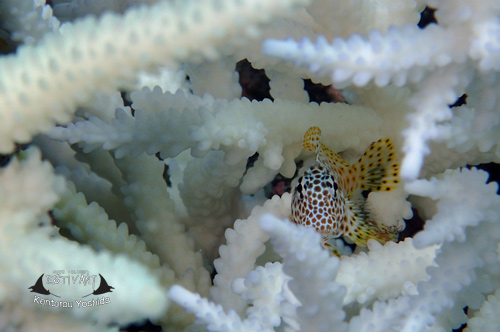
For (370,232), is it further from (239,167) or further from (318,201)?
(239,167)

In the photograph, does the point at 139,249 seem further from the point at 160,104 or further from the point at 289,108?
the point at 289,108

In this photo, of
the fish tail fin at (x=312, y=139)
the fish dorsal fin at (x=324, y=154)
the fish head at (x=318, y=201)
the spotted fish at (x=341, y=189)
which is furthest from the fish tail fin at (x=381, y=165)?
the fish tail fin at (x=312, y=139)

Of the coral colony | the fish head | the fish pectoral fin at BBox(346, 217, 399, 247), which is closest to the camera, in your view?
the coral colony

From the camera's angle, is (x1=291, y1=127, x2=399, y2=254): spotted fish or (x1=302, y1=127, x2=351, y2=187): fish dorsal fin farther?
(x1=291, y1=127, x2=399, y2=254): spotted fish

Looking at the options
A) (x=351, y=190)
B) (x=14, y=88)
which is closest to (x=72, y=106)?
(x=14, y=88)

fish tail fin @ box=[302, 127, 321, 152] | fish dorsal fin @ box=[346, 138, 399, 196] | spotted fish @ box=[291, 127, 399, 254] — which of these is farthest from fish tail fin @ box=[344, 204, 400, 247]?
fish tail fin @ box=[302, 127, 321, 152]

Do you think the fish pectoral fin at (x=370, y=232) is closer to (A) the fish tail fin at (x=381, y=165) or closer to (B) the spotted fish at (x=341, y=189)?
(B) the spotted fish at (x=341, y=189)

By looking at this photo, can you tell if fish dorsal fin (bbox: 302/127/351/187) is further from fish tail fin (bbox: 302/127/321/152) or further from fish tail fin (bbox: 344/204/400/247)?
fish tail fin (bbox: 344/204/400/247)

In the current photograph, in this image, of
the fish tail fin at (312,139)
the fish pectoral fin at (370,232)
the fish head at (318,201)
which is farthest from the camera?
the fish head at (318,201)
